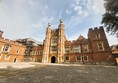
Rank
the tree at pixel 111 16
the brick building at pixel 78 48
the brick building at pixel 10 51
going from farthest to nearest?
the brick building at pixel 10 51 → the brick building at pixel 78 48 → the tree at pixel 111 16

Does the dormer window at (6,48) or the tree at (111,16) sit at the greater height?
the tree at (111,16)

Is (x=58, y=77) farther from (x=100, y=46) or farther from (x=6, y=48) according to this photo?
(x=6, y=48)

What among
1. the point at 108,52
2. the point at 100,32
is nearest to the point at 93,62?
the point at 108,52

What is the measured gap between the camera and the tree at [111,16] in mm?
17836

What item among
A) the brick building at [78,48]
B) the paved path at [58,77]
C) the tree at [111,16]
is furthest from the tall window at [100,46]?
the paved path at [58,77]

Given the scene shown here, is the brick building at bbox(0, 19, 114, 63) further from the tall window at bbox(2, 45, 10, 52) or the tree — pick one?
the tree

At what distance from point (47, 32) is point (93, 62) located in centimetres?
2104

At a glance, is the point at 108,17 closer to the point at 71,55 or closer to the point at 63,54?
the point at 71,55

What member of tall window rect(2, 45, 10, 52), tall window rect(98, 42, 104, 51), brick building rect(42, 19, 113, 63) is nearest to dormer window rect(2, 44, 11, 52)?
tall window rect(2, 45, 10, 52)

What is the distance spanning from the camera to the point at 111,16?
19.4 metres

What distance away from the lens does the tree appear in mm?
17836

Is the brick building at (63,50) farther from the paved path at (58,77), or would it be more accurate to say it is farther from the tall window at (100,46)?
the paved path at (58,77)

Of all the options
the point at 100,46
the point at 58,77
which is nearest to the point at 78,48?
the point at 100,46

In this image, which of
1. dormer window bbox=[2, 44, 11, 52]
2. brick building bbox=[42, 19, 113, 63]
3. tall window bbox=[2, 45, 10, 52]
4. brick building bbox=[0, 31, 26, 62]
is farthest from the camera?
tall window bbox=[2, 45, 10, 52]
